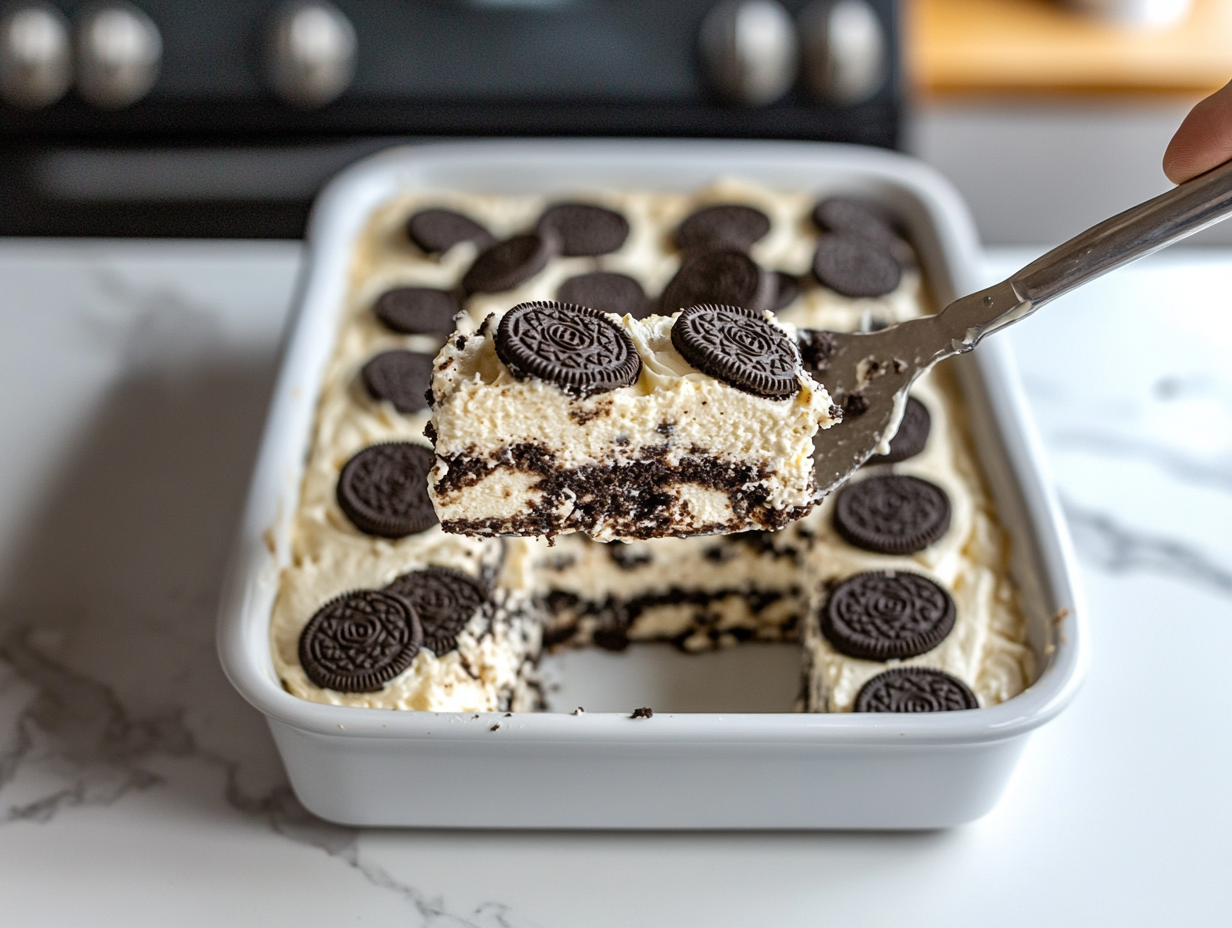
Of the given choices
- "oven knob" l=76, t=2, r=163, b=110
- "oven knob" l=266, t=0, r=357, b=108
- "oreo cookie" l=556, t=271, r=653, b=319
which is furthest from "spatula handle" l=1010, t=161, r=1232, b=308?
"oven knob" l=76, t=2, r=163, b=110

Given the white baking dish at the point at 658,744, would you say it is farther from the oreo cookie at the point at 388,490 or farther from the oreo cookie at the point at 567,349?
the oreo cookie at the point at 567,349

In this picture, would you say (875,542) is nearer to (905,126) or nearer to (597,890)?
(597,890)

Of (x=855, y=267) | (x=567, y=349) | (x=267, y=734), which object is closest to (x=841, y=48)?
(x=855, y=267)

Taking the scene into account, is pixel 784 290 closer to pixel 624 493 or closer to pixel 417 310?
pixel 417 310

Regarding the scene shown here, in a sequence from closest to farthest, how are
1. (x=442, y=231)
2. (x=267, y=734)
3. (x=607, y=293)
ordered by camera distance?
(x=267, y=734) → (x=607, y=293) → (x=442, y=231)

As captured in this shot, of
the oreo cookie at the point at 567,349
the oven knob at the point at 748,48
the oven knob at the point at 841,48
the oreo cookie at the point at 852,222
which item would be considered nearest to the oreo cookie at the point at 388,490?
the oreo cookie at the point at 567,349

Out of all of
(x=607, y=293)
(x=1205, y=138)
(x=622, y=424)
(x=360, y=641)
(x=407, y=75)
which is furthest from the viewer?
(x=407, y=75)

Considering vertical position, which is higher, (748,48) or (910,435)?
(748,48)
